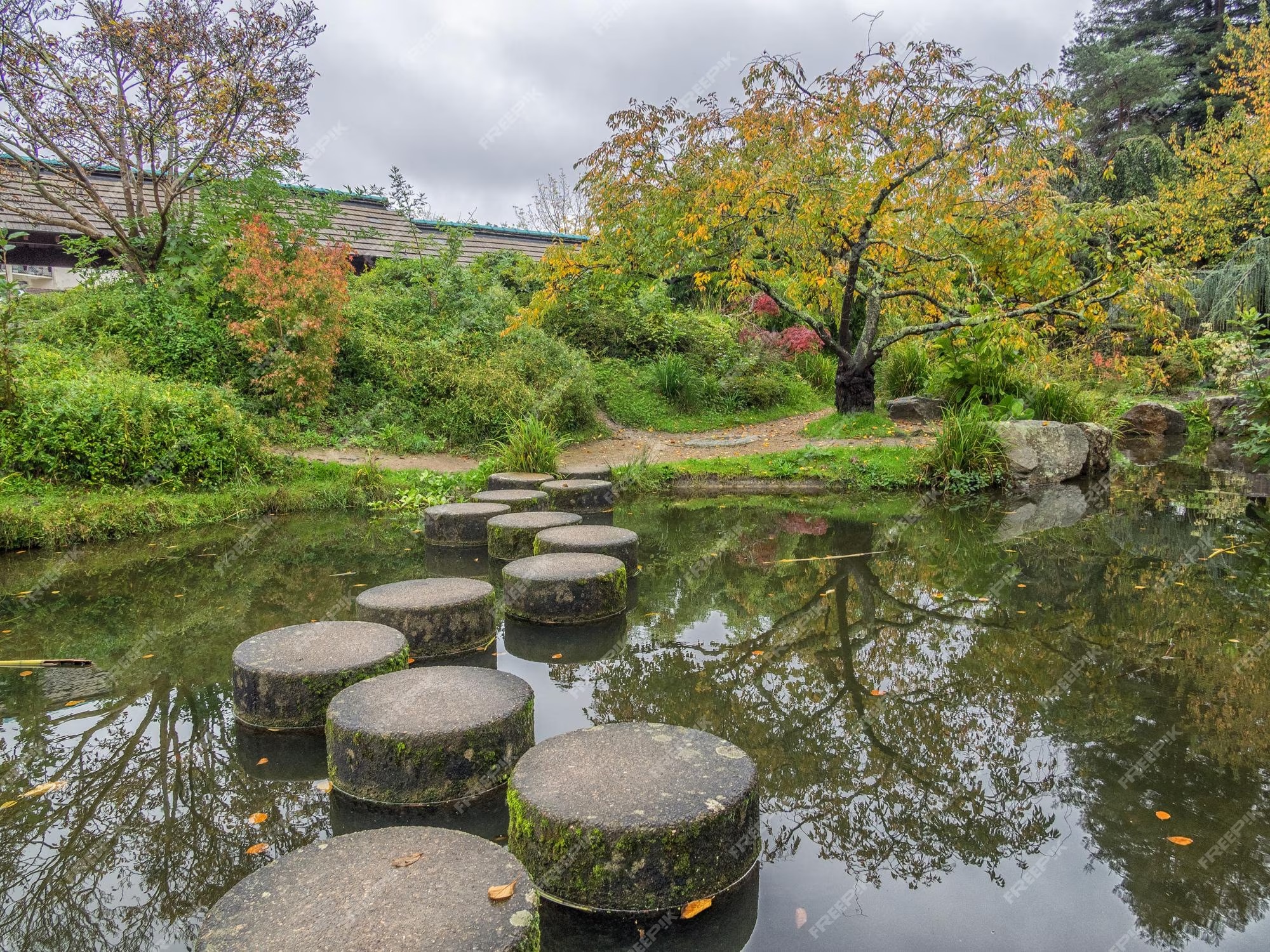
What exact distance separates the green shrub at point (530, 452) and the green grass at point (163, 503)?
125 centimetres

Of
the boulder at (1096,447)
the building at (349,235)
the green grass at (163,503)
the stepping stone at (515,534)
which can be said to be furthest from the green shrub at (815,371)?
the stepping stone at (515,534)

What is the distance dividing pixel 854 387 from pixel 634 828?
10.2 m

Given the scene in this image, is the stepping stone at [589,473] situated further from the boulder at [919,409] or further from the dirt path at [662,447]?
the boulder at [919,409]

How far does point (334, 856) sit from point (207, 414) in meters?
7.89

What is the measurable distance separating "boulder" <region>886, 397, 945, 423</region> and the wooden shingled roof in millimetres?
5979

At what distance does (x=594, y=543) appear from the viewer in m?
5.24

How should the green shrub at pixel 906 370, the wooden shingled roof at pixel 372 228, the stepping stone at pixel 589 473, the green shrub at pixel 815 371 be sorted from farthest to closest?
the green shrub at pixel 815 371
the green shrub at pixel 906 370
the wooden shingled roof at pixel 372 228
the stepping stone at pixel 589 473

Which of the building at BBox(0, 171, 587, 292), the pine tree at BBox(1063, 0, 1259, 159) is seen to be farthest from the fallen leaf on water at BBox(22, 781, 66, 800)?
the pine tree at BBox(1063, 0, 1259, 159)

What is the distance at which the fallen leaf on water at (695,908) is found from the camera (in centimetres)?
214

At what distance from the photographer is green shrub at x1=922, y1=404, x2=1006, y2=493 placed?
9.25m

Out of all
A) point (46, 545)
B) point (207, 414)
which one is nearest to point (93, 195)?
point (207, 414)

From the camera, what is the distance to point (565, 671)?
3.93 meters

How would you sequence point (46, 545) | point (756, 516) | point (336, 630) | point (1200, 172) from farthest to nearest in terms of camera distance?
point (1200, 172) → point (756, 516) → point (46, 545) → point (336, 630)

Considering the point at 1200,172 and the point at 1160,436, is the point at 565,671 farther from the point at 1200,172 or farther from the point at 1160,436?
the point at 1200,172
